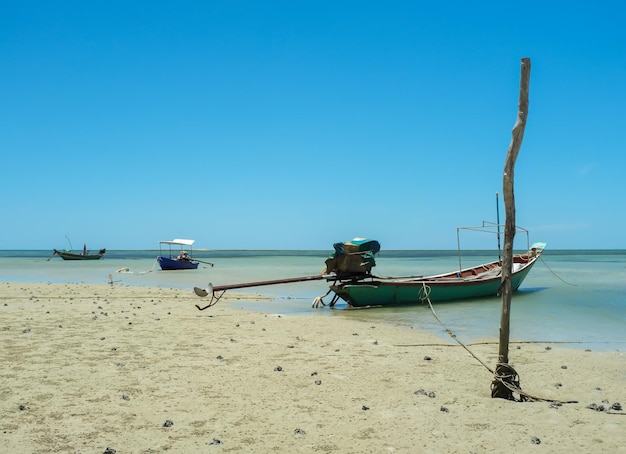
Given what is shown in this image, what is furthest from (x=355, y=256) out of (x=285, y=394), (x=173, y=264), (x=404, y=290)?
(x=173, y=264)

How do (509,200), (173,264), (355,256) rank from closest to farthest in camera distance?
(509,200), (355,256), (173,264)

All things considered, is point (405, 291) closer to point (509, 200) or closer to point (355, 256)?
point (355, 256)

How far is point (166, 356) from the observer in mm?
9711

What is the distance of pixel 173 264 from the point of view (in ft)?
161

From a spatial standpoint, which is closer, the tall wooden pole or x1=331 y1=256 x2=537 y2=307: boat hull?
the tall wooden pole

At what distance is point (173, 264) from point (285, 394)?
43593mm

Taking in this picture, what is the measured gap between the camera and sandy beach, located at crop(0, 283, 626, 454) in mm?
5668

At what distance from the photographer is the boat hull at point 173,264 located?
4822 centimetres

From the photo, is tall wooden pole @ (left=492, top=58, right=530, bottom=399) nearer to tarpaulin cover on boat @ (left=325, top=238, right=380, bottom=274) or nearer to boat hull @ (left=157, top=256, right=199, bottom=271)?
tarpaulin cover on boat @ (left=325, top=238, right=380, bottom=274)

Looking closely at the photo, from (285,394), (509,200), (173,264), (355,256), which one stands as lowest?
(285,394)

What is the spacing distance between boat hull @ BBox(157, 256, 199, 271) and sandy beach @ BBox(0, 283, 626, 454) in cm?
3579

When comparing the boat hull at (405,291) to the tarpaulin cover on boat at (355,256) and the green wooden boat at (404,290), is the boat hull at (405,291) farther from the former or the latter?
the tarpaulin cover on boat at (355,256)

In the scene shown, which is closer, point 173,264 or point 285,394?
point 285,394

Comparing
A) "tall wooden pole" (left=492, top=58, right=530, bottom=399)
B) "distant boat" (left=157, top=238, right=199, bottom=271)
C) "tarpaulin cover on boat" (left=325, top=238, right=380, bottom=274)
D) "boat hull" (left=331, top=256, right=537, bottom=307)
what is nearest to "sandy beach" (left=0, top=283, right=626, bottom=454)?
"tall wooden pole" (left=492, top=58, right=530, bottom=399)
